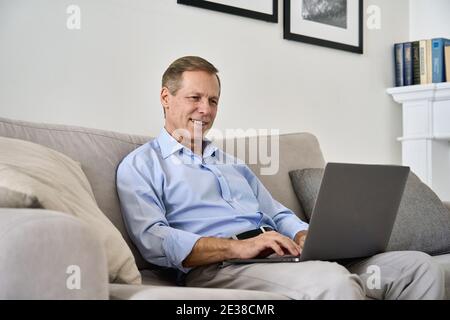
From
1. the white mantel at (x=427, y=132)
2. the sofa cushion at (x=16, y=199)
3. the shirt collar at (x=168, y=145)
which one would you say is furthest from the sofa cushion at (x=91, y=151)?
the white mantel at (x=427, y=132)

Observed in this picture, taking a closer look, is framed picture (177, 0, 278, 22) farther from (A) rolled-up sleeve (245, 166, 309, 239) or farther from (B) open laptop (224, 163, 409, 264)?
(B) open laptop (224, 163, 409, 264)

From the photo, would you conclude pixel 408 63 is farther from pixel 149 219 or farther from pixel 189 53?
pixel 149 219

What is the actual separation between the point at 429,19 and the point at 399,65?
36cm

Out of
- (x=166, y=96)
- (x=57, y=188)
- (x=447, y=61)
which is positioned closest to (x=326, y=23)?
(x=447, y=61)

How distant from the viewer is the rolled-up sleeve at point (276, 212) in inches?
87.4

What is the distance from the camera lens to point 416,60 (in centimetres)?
378

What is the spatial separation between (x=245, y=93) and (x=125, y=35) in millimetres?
684

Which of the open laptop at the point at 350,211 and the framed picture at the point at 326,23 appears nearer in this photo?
the open laptop at the point at 350,211

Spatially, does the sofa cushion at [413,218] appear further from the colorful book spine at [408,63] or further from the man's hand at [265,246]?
the colorful book spine at [408,63]

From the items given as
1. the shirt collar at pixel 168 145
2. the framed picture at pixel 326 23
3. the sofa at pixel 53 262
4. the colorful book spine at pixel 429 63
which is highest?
the framed picture at pixel 326 23

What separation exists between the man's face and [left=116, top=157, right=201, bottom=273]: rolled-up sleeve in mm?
221

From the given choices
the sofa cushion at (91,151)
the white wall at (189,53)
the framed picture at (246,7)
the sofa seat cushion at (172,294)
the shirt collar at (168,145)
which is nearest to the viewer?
the sofa seat cushion at (172,294)

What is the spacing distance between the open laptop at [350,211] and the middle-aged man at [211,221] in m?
0.07

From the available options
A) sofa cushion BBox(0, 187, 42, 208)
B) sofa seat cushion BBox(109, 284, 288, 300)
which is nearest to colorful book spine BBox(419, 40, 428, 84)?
sofa seat cushion BBox(109, 284, 288, 300)
